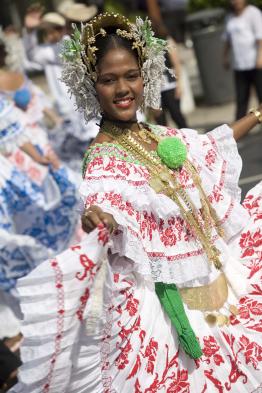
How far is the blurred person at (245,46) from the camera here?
9.45 metres

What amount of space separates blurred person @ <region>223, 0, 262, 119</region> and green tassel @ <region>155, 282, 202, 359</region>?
6600mm

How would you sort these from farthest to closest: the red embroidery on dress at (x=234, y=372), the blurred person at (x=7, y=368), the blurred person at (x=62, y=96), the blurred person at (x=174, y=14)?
the blurred person at (x=174, y=14)
the blurred person at (x=62, y=96)
the blurred person at (x=7, y=368)
the red embroidery on dress at (x=234, y=372)

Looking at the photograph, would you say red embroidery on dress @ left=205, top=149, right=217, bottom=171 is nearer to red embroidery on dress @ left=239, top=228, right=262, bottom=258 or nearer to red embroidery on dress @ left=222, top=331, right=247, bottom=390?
red embroidery on dress @ left=239, top=228, right=262, bottom=258

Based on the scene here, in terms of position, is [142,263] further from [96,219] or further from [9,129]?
[9,129]

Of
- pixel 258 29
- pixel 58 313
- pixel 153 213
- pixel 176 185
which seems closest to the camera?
pixel 58 313

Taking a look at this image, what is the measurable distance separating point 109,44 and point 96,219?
2.63 ft

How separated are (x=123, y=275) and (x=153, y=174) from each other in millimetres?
432

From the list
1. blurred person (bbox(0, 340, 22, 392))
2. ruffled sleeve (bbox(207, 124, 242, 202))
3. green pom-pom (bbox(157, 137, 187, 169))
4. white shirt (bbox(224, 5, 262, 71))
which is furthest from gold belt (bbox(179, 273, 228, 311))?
white shirt (bbox(224, 5, 262, 71))

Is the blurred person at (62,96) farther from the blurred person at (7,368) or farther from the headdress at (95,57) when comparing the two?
the headdress at (95,57)

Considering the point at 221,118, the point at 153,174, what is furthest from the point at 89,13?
the point at 153,174

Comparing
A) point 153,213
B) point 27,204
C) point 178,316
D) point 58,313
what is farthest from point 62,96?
point 58,313

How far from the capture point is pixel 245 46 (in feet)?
31.4

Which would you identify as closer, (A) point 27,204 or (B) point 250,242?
(B) point 250,242


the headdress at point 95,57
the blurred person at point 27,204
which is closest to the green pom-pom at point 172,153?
the headdress at point 95,57
